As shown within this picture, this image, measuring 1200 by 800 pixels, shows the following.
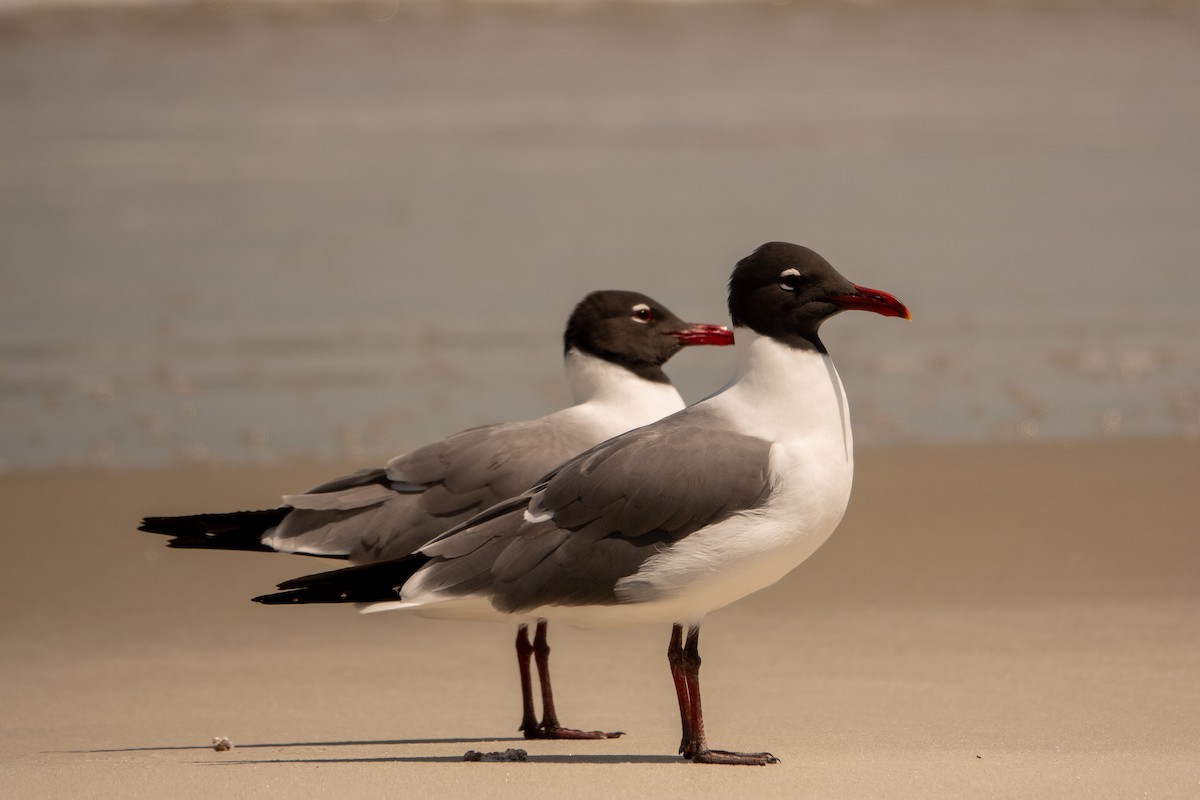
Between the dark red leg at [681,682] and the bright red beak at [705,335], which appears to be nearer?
the dark red leg at [681,682]

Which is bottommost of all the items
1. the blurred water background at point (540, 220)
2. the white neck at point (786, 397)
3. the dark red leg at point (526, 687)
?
the dark red leg at point (526, 687)

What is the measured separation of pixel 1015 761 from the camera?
4.48 m

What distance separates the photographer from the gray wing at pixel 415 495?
5.58 metres

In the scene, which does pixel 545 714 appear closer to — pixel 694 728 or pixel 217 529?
pixel 694 728

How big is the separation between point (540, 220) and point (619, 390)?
9258 mm

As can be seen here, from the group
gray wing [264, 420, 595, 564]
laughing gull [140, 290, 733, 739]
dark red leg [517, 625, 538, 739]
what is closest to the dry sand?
dark red leg [517, 625, 538, 739]

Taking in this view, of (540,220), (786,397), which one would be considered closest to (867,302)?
(786,397)

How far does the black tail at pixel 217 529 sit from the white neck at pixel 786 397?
64.3 inches

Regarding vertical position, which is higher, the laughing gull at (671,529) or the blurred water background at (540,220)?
the blurred water background at (540,220)

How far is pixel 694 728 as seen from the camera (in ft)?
15.4

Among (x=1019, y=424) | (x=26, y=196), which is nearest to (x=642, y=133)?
(x=26, y=196)

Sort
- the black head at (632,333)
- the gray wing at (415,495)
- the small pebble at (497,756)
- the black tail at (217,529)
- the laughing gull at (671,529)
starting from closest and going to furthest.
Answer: the laughing gull at (671,529), the small pebble at (497,756), the black tail at (217,529), the gray wing at (415,495), the black head at (632,333)

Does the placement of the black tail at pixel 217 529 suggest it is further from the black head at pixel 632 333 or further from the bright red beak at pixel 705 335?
the bright red beak at pixel 705 335

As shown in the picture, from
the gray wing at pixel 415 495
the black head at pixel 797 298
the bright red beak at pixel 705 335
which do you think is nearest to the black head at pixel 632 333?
the bright red beak at pixel 705 335
